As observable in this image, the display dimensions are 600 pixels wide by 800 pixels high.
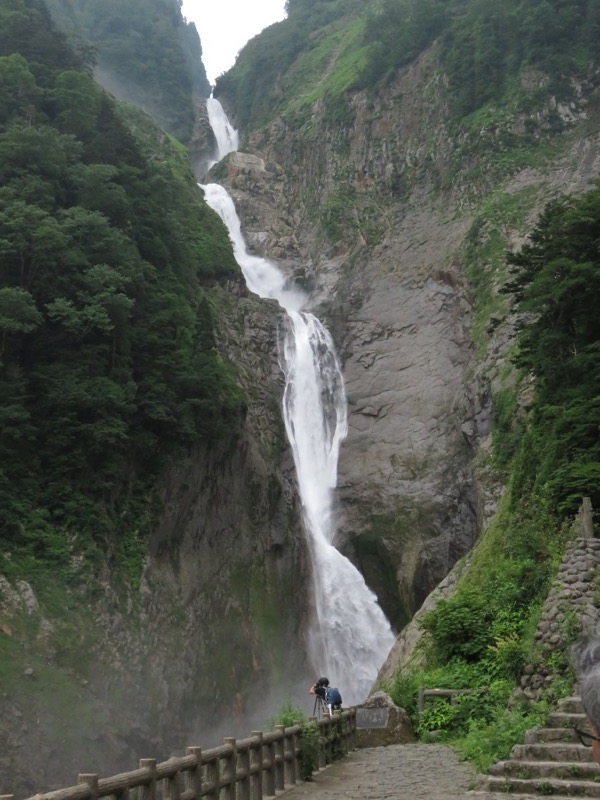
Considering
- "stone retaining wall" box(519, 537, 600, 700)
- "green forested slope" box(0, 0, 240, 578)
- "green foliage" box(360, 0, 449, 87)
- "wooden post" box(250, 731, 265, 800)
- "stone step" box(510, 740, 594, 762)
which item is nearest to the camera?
"stone step" box(510, 740, 594, 762)

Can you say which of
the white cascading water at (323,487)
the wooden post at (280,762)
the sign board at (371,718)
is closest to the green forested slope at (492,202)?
the sign board at (371,718)

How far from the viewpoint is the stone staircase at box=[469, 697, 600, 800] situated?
8.94 m

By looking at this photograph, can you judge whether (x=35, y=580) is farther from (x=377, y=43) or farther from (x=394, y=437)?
(x=377, y=43)

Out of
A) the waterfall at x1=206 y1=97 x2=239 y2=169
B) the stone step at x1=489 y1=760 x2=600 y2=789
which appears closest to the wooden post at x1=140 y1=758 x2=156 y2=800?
the stone step at x1=489 y1=760 x2=600 y2=789

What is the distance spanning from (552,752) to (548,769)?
0.50m

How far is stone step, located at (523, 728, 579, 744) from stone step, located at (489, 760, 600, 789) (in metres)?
0.68

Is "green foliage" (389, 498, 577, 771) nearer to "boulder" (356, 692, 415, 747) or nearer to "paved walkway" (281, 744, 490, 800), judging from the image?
"boulder" (356, 692, 415, 747)

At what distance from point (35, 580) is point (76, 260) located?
9596mm

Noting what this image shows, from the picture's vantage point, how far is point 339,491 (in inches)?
1403

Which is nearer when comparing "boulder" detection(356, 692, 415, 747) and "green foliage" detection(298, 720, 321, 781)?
"green foliage" detection(298, 720, 321, 781)

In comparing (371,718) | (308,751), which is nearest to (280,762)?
(308,751)

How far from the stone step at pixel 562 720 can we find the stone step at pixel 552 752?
1.35 ft

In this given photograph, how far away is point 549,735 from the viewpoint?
1034 cm

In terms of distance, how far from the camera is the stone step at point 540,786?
8797mm
